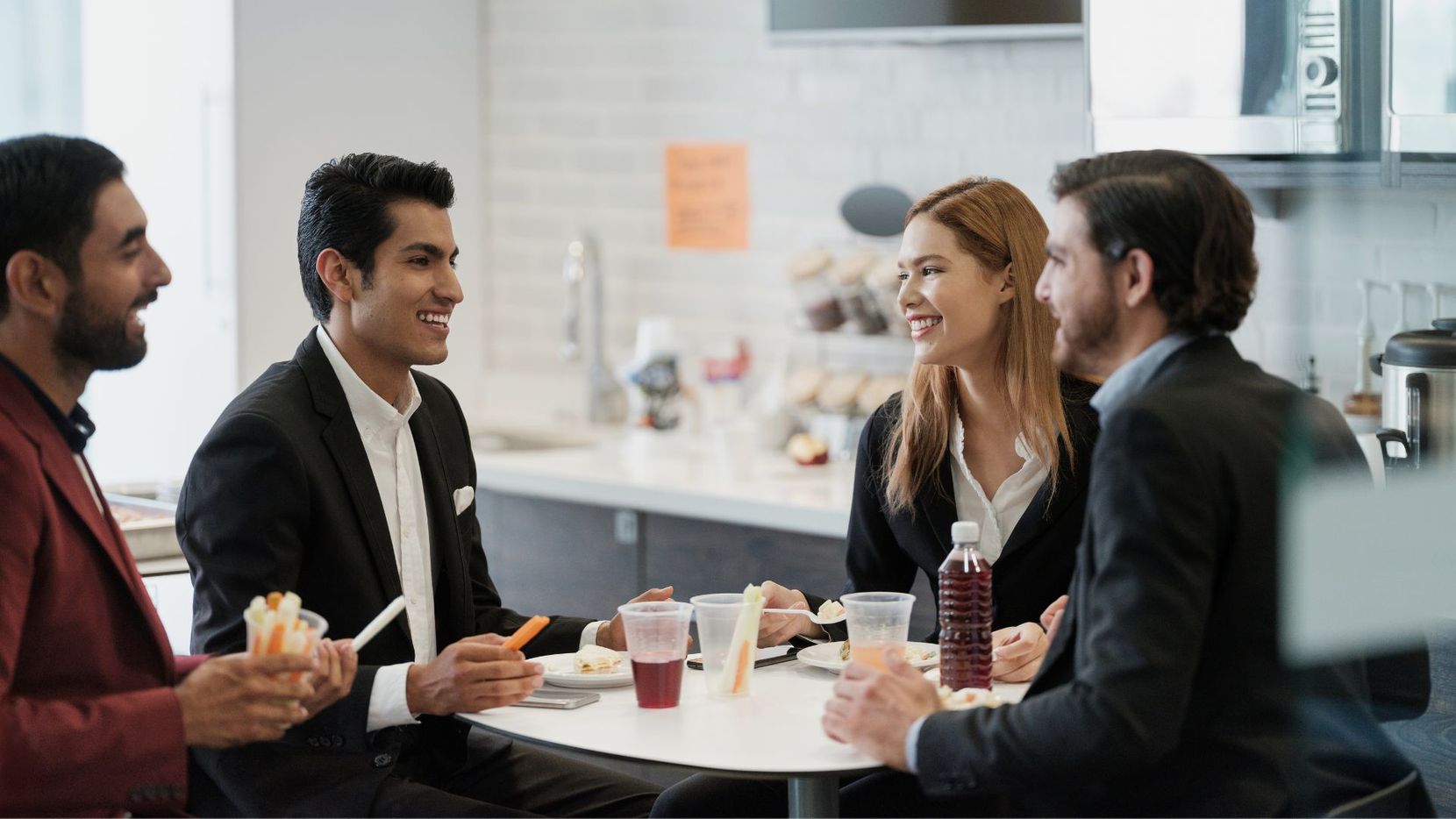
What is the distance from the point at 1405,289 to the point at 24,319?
2489 mm

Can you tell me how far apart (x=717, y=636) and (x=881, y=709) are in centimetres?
34

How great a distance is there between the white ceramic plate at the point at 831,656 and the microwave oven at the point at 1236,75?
4.27ft

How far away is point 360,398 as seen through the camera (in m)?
2.45

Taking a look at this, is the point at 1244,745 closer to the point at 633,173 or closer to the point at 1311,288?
the point at 1311,288

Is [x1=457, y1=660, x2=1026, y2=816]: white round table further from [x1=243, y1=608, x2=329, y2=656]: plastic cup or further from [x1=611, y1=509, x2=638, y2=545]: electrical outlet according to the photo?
[x1=611, y1=509, x2=638, y2=545]: electrical outlet

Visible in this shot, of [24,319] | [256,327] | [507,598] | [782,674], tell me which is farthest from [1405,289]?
[256,327]

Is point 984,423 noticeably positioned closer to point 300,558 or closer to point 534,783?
point 534,783

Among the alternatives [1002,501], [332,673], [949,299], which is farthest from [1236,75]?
[332,673]

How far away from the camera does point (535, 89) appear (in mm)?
5129

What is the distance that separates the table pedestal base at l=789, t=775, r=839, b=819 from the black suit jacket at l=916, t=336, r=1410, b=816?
0.26 metres

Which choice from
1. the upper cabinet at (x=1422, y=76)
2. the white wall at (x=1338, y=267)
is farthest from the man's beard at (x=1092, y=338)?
the white wall at (x=1338, y=267)

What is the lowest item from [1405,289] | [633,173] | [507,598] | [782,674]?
[507,598]

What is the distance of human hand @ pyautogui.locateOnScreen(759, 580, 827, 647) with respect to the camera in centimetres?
243

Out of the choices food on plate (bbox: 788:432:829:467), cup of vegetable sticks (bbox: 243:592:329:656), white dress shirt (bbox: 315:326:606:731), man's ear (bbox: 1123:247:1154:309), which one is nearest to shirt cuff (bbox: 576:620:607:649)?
white dress shirt (bbox: 315:326:606:731)
